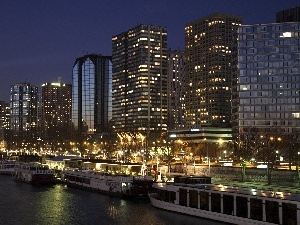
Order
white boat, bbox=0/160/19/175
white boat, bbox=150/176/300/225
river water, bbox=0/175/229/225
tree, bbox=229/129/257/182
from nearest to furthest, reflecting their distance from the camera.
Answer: white boat, bbox=150/176/300/225 → river water, bbox=0/175/229/225 → tree, bbox=229/129/257/182 → white boat, bbox=0/160/19/175

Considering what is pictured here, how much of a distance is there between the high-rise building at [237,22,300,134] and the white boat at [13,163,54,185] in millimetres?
73216

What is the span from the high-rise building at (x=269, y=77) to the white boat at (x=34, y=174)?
7322 centimetres

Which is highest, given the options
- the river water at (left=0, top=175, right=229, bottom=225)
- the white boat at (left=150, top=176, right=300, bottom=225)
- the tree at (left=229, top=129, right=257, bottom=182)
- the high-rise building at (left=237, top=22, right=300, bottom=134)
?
the high-rise building at (left=237, top=22, right=300, bottom=134)

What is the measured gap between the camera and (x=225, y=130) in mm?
189250

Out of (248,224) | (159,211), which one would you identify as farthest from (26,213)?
(248,224)

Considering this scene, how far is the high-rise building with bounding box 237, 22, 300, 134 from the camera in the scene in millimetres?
145250

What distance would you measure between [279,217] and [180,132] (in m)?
159

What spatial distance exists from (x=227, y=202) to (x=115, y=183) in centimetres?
2308

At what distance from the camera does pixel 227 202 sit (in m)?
46.6

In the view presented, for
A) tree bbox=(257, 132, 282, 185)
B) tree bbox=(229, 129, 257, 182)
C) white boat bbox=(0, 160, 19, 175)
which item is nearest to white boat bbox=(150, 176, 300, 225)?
tree bbox=(257, 132, 282, 185)

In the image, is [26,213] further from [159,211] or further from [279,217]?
[279,217]

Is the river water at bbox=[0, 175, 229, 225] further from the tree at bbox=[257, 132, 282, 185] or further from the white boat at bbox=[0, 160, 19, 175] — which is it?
the white boat at bbox=[0, 160, 19, 175]

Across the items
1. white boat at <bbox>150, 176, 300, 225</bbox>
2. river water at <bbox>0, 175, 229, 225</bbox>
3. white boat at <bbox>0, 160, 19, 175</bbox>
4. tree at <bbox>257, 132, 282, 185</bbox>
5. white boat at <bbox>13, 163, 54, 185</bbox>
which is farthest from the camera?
white boat at <bbox>0, 160, 19, 175</bbox>

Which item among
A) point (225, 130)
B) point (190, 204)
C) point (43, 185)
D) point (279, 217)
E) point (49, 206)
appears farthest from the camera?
point (225, 130)
